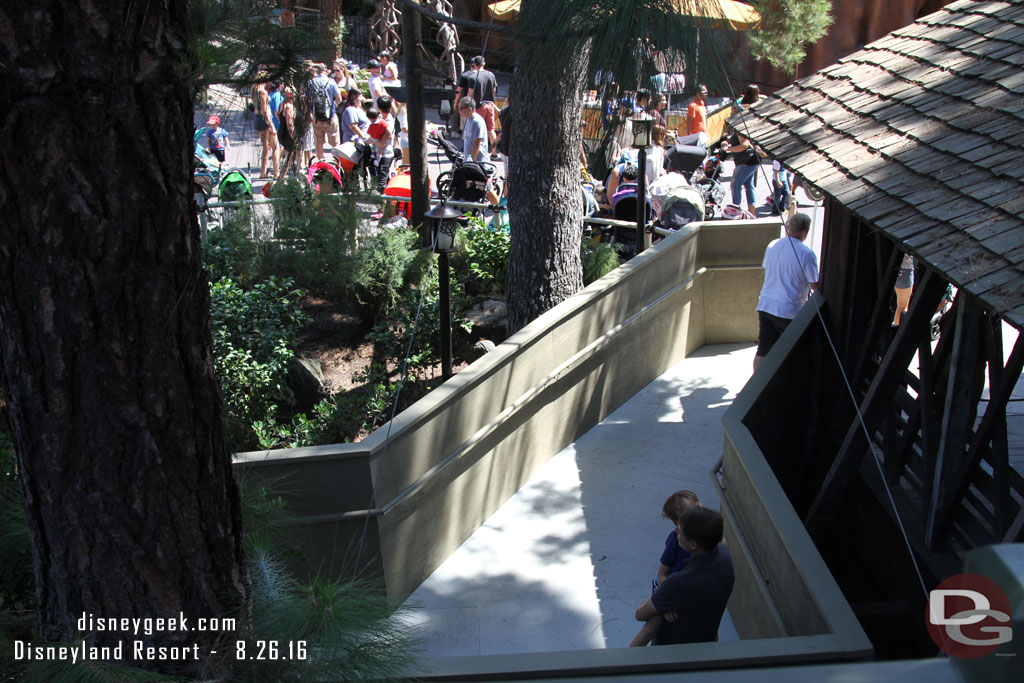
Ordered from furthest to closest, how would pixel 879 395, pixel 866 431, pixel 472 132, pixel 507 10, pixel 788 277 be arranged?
pixel 472 132
pixel 788 277
pixel 507 10
pixel 879 395
pixel 866 431

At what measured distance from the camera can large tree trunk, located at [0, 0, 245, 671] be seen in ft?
7.00

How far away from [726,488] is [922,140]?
7.63 ft

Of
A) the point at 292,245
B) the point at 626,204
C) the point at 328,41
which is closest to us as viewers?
the point at 328,41

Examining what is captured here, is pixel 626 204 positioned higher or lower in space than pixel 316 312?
higher

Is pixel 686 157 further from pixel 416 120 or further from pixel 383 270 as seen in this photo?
pixel 383 270

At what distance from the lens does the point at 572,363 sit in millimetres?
7332

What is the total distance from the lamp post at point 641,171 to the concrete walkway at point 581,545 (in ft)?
6.90

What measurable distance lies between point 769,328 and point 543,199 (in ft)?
7.47

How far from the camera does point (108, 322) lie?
7.43ft

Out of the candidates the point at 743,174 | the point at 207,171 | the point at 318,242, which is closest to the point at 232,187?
the point at 207,171

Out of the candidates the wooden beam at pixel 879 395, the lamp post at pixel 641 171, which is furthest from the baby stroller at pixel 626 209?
the wooden beam at pixel 879 395

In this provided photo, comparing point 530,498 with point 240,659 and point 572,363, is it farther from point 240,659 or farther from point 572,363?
point 240,659

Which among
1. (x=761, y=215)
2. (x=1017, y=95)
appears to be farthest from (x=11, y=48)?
(x=761, y=215)

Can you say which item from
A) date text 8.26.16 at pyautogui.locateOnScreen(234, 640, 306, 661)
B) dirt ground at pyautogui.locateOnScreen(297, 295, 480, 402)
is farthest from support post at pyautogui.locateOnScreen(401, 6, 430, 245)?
date text 8.26.16 at pyautogui.locateOnScreen(234, 640, 306, 661)
